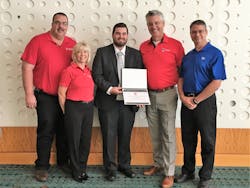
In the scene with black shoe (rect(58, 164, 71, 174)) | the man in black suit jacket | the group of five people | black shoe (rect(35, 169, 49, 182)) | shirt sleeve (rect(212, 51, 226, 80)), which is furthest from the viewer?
black shoe (rect(58, 164, 71, 174))

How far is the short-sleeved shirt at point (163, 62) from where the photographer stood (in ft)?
8.97

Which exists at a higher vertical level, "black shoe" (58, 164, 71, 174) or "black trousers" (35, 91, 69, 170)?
"black trousers" (35, 91, 69, 170)

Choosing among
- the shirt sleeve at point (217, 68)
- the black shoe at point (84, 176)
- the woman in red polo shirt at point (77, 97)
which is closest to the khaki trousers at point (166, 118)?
the shirt sleeve at point (217, 68)

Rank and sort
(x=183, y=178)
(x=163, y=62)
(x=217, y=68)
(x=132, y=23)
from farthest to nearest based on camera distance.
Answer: (x=132, y=23) → (x=183, y=178) → (x=163, y=62) → (x=217, y=68)

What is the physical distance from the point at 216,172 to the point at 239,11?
1.77 metres

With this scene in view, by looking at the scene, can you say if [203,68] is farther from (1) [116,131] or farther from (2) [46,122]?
(2) [46,122]

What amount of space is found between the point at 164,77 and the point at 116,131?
2.42ft

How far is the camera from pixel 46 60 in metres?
2.74

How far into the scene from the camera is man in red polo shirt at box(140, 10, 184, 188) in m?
2.73

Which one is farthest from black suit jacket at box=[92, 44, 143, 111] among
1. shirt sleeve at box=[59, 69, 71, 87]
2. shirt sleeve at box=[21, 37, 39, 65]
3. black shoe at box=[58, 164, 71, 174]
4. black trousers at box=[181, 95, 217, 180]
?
black shoe at box=[58, 164, 71, 174]

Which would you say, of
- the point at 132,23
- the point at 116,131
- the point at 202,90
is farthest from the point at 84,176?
the point at 132,23

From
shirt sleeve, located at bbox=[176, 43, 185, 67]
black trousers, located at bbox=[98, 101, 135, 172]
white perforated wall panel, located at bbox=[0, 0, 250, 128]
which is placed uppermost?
white perforated wall panel, located at bbox=[0, 0, 250, 128]

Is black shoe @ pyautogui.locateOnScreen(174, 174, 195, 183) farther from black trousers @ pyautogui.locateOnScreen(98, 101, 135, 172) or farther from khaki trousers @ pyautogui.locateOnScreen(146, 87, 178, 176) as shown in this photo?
black trousers @ pyautogui.locateOnScreen(98, 101, 135, 172)

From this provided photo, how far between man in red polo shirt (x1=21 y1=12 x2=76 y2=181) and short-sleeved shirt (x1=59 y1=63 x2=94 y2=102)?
0.18 metres
